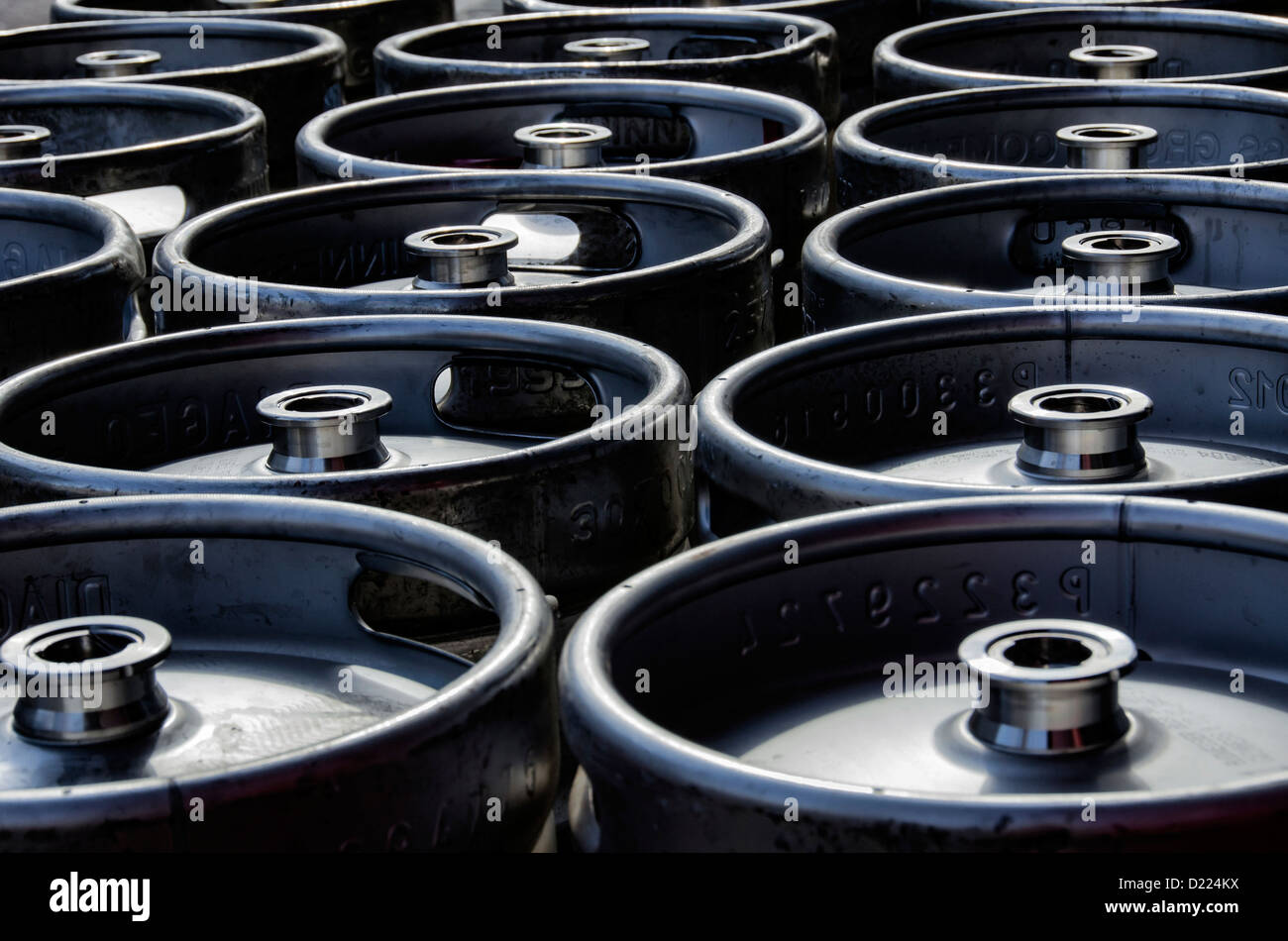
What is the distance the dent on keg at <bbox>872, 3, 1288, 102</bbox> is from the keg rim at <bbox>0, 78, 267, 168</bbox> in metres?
1.62

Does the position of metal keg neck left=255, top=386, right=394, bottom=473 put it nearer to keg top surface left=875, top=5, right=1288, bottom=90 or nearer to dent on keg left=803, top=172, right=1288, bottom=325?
dent on keg left=803, top=172, right=1288, bottom=325

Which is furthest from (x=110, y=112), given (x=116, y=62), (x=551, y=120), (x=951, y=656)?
(x=951, y=656)

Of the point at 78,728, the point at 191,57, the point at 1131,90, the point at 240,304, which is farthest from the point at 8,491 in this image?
the point at 191,57

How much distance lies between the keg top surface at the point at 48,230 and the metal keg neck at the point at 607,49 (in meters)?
2.00

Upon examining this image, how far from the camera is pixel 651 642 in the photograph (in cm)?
192

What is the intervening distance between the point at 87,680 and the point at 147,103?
3.05 meters

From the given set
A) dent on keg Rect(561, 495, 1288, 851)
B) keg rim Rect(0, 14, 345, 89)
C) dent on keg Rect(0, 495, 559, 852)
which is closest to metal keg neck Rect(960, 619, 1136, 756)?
dent on keg Rect(561, 495, 1288, 851)

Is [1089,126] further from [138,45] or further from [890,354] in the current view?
[138,45]

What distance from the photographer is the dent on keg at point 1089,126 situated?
4.16 metres

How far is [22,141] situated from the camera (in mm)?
4492

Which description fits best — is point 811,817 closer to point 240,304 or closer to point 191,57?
point 240,304

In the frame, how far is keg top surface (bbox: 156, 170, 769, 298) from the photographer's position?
3.58m

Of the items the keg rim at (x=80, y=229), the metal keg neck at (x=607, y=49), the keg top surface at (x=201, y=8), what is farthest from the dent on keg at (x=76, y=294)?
the keg top surface at (x=201, y=8)
